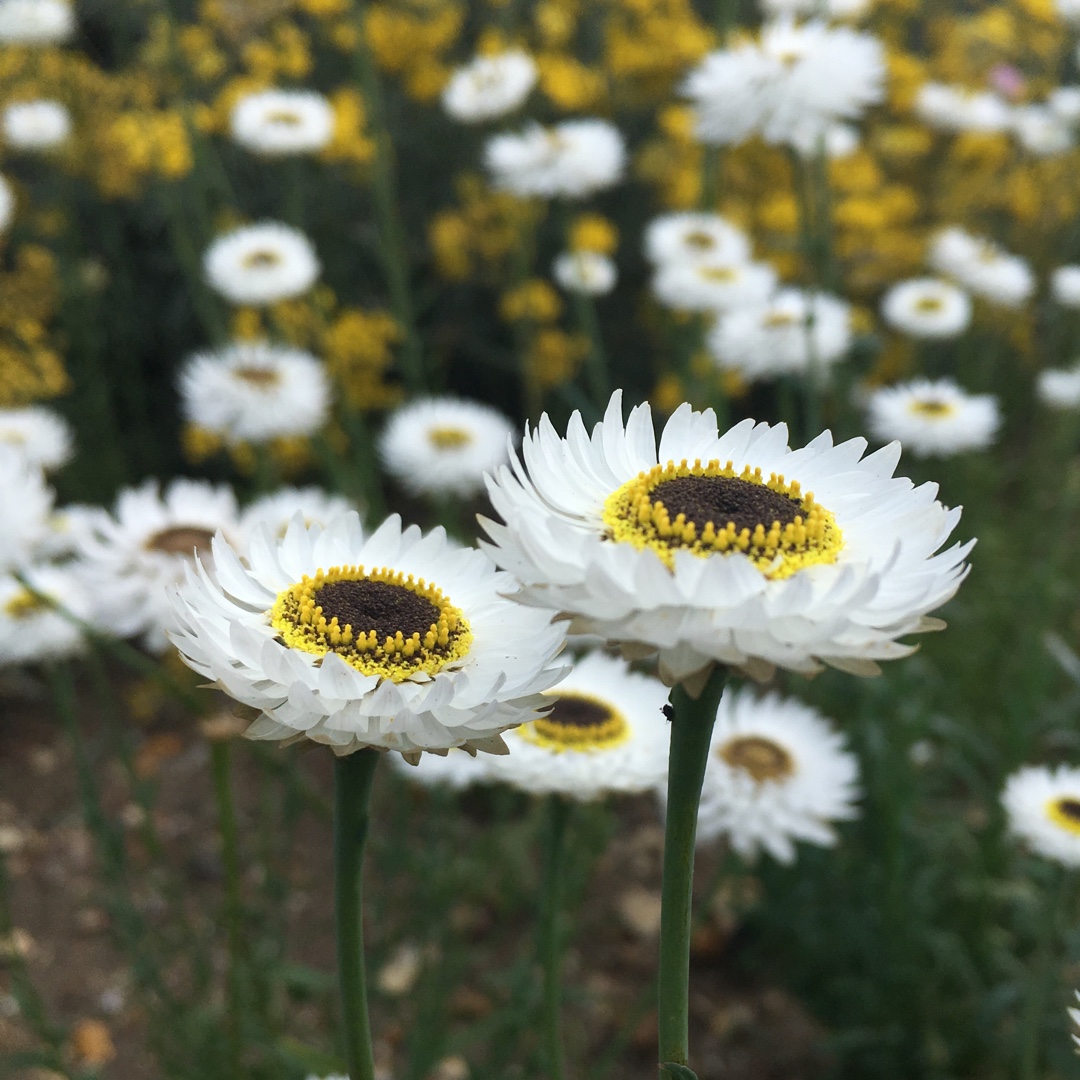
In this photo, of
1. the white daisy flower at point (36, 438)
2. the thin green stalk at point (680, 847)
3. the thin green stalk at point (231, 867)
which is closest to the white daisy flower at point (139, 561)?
the thin green stalk at point (231, 867)

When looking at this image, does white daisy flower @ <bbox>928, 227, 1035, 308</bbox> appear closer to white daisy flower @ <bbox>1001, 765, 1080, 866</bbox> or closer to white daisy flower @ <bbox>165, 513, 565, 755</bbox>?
white daisy flower @ <bbox>1001, 765, 1080, 866</bbox>

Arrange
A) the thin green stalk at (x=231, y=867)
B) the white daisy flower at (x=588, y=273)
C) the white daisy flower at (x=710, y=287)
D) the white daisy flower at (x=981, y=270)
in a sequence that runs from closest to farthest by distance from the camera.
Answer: the thin green stalk at (x=231, y=867), the white daisy flower at (x=710, y=287), the white daisy flower at (x=588, y=273), the white daisy flower at (x=981, y=270)

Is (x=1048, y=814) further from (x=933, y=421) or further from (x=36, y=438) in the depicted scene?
(x=36, y=438)

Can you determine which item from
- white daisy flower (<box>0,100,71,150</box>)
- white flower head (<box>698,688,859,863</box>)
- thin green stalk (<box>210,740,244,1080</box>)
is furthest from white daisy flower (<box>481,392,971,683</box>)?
white daisy flower (<box>0,100,71,150</box>)

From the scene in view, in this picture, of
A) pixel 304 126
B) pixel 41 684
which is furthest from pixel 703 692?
pixel 41 684

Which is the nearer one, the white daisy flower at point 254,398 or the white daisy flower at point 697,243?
the white daisy flower at point 254,398

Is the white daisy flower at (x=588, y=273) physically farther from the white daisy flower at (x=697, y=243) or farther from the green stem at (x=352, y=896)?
the green stem at (x=352, y=896)
